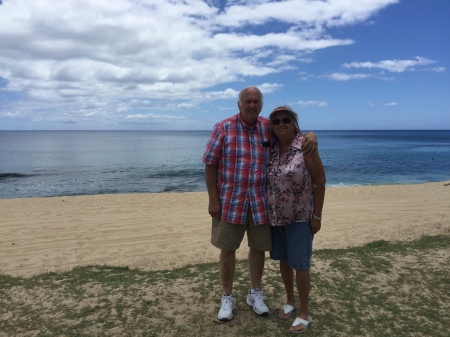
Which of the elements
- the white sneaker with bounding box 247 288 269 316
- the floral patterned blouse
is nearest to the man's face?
the floral patterned blouse

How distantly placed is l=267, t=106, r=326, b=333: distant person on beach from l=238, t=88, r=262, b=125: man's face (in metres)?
0.14

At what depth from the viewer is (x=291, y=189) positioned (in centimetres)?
299

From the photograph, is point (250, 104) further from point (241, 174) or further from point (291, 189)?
point (291, 189)

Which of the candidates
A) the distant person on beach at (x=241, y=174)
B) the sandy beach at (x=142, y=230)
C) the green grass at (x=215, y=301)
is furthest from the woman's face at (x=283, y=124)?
the sandy beach at (x=142, y=230)

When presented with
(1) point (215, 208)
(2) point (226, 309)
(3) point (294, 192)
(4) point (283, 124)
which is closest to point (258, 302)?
(2) point (226, 309)

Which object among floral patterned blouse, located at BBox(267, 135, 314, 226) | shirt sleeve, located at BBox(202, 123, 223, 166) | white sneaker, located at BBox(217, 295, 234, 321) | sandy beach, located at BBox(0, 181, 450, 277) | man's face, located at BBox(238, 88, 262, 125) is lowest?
sandy beach, located at BBox(0, 181, 450, 277)

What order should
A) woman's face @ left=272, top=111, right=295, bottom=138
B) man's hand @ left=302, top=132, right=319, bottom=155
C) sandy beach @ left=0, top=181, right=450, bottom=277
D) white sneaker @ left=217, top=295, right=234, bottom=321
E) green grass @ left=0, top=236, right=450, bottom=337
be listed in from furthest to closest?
sandy beach @ left=0, top=181, right=450, bottom=277 < white sneaker @ left=217, top=295, right=234, bottom=321 < green grass @ left=0, top=236, right=450, bottom=337 < woman's face @ left=272, top=111, right=295, bottom=138 < man's hand @ left=302, top=132, right=319, bottom=155

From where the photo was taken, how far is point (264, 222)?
313 centimetres

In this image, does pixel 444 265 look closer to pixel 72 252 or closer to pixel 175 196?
pixel 72 252

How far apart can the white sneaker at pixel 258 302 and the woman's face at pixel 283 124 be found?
1.52m

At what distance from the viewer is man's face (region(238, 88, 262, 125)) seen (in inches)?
121

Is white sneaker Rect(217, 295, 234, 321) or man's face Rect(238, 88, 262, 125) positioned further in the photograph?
white sneaker Rect(217, 295, 234, 321)

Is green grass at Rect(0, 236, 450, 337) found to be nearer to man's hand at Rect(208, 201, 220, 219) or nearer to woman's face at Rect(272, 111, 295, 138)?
man's hand at Rect(208, 201, 220, 219)

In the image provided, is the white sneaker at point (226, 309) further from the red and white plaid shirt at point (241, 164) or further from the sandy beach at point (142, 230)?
the sandy beach at point (142, 230)
